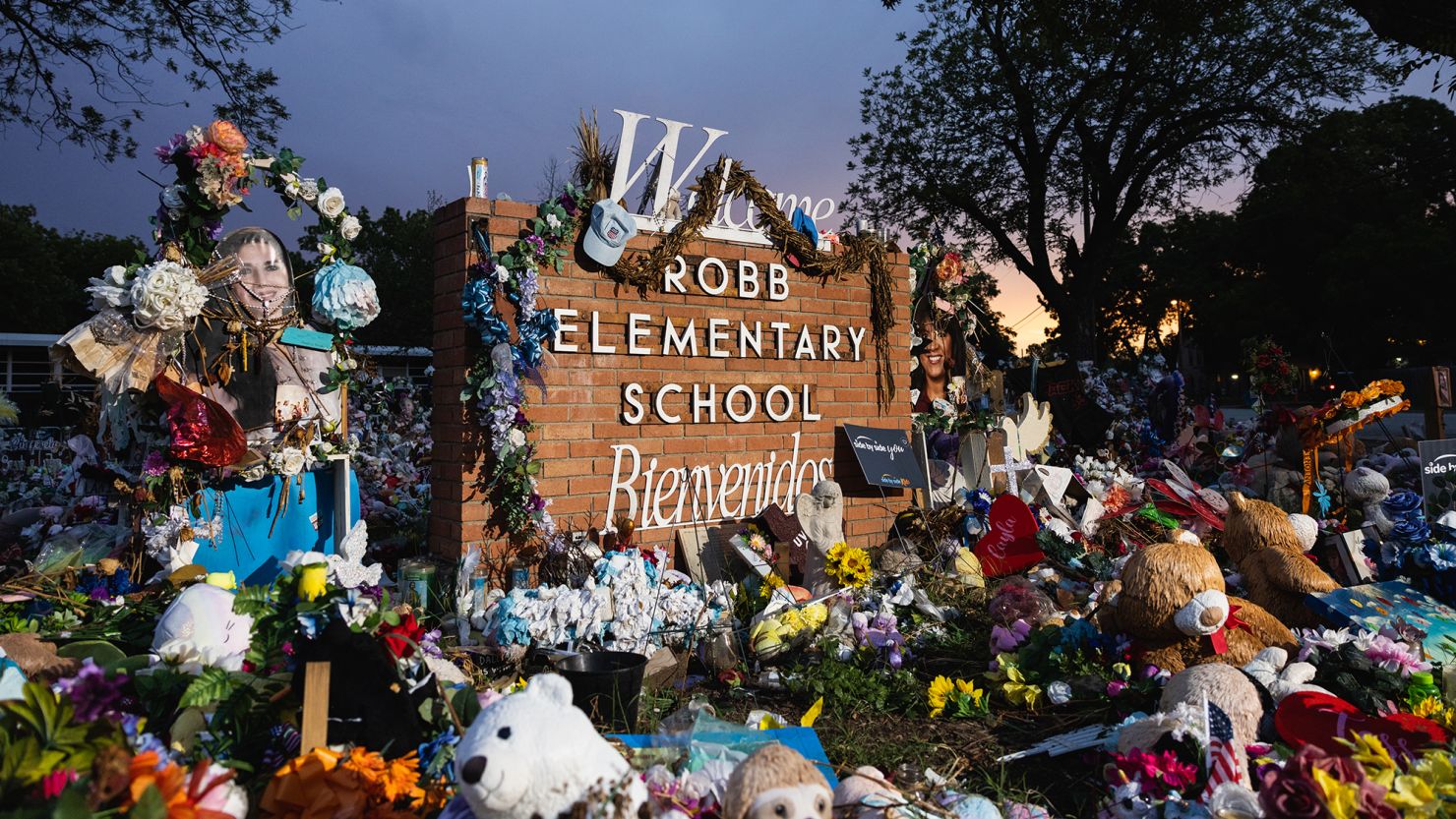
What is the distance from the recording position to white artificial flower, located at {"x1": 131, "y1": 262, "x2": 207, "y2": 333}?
384 cm

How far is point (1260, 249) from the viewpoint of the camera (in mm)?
30359

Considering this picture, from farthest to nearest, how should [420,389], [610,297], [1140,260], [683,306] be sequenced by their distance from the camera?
[1140,260] < [420,389] < [683,306] < [610,297]

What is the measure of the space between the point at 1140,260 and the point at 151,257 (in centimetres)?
3787

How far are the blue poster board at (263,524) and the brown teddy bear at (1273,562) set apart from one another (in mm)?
4734

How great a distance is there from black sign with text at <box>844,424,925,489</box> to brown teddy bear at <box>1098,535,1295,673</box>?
2.53 m

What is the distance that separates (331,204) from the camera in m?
4.46

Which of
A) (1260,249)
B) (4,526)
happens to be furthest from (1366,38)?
(4,526)

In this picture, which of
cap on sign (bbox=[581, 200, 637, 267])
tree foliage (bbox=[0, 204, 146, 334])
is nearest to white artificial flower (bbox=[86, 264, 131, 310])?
cap on sign (bbox=[581, 200, 637, 267])

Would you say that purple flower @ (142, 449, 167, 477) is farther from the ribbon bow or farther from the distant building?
the distant building

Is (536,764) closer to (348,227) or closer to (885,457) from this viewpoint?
(348,227)

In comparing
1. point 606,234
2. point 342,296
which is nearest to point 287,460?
point 342,296

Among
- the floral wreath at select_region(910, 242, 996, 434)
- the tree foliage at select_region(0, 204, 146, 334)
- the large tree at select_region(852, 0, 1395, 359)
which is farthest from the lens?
the tree foliage at select_region(0, 204, 146, 334)

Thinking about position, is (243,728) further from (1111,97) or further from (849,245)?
(1111,97)

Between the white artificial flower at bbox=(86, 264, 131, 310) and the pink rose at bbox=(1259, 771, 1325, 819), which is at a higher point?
the white artificial flower at bbox=(86, 264, 131, 310)
